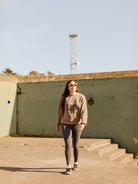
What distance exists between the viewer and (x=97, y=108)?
920cm

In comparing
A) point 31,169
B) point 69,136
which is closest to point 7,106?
point 31,169

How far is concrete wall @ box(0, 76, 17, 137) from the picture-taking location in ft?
32.0

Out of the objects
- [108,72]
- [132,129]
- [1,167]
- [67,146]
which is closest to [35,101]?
[108,72]

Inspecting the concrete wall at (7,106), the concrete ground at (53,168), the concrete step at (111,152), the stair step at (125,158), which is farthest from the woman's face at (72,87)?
the concrete wall at (7,106)

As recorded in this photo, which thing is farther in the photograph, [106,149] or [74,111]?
[106,149]

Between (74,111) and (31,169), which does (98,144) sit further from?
(74,111)

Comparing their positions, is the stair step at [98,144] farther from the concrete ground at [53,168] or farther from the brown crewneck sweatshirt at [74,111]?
the brown crewneck sweatshirt at [74,111]

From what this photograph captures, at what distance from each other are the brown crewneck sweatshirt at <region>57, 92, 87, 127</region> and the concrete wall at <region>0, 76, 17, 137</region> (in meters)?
5.29

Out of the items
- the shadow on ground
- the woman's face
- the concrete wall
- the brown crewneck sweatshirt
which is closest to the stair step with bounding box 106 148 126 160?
the shadow on ground

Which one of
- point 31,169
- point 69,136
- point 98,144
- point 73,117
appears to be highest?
point 73,117

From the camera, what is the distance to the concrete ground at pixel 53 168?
14.8ft

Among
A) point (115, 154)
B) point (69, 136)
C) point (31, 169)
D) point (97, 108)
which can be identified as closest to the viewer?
point (69, 136)

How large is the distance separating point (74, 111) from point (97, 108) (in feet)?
14.3

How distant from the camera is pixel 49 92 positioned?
32.8 ft
